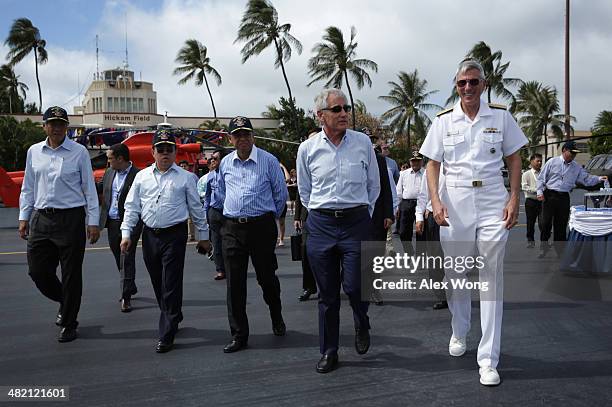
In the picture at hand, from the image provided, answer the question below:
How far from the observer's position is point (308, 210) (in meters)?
4.71

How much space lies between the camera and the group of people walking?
4.24 metres

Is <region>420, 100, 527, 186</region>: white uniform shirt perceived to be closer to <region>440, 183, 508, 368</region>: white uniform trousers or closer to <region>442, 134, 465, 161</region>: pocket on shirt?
<region>442, 134, 465, 161</region>: pocket on shirt

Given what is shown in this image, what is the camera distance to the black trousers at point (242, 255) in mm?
5062

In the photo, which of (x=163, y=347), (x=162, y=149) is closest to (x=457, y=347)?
(x=163, y=347)

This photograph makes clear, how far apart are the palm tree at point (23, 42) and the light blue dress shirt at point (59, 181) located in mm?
60970

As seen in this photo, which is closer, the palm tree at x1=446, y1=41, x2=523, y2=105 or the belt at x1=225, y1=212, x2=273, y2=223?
the belt at x1=225, y1=212, x2=273, y2=223

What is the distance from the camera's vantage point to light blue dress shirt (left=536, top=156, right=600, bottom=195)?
373 inches

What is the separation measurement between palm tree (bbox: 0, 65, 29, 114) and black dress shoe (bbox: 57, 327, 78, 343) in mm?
62801

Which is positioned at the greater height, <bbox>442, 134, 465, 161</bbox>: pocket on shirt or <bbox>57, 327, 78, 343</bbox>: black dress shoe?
<bbox>442, 134, 465, 161</bbox>: pocket on shirt

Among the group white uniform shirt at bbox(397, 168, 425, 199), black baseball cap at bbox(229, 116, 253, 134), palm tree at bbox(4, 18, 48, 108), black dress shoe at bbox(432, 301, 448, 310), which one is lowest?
black dress shoe at bbox(432, 301, 448, 310)

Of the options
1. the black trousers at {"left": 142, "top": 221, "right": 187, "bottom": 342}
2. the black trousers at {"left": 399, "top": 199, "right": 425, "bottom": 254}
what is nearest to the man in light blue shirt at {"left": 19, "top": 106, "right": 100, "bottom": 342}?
the black trousers at {"left": 142, "top": 221, "right": 187, "bottom": 342}

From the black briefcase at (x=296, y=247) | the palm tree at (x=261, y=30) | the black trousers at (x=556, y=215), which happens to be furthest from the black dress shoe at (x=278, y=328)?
the palm tree at (x=261, y=30)

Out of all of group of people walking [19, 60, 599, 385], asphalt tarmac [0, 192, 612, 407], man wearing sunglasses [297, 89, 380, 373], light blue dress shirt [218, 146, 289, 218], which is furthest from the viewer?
light blue dress shirt [218, 146, 289, 218]

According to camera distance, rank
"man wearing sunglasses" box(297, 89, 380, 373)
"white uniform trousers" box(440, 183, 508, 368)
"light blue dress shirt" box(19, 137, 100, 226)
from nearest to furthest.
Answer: "white uniform trousers" box(440, 183, 508, 368), "man wearing sunglasses" box(297, 89, 380, 373), "light blue dress shirt" box(19, 137, 100, 226)
